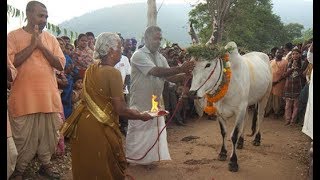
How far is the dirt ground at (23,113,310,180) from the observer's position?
18.7 feet

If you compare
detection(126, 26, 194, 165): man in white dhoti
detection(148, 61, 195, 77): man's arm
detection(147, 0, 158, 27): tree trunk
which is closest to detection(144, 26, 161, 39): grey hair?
detection(126, 26, 194, 165): man in white dhoti

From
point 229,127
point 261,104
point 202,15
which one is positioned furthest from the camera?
point 202,15

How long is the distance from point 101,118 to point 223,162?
3382mm

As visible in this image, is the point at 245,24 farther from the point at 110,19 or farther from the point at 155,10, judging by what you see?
the point at 110,19

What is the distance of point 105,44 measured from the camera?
3611 millimetres

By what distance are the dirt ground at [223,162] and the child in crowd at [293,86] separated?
0.73 metres

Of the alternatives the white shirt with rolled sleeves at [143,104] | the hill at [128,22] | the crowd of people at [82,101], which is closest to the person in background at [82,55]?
the crowd of people at [82,101]

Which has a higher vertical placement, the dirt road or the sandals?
the sandals

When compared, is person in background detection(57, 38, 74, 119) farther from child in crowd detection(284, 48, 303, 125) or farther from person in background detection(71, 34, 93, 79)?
child in crowd detection(284, 48, 303, 125)

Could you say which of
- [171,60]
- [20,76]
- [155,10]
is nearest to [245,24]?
[155,10]

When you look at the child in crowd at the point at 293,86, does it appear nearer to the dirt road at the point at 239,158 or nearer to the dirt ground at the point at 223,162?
the dirt road at the point at 239,158

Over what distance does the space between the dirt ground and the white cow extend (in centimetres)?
30

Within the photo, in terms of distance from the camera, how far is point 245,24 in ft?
111
